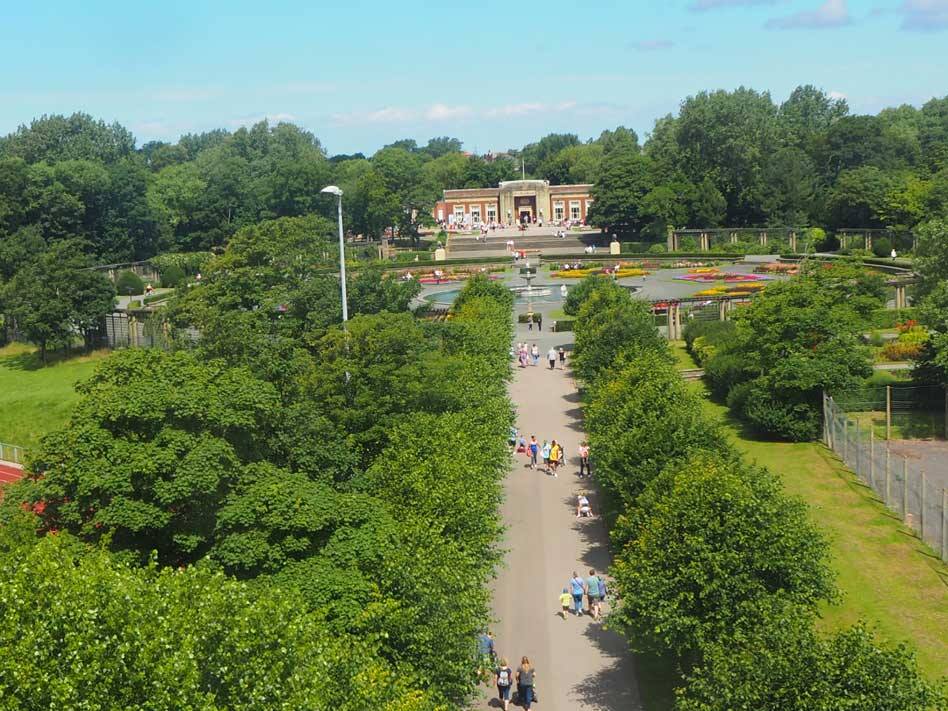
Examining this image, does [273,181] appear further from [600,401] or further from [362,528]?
[362,528]

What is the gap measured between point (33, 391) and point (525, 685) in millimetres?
37169

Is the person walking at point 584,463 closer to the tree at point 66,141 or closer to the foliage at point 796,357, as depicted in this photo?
the foliage at point 796,357

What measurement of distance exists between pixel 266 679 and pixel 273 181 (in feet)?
300

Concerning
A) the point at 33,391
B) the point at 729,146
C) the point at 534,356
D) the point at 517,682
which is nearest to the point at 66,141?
the point at 729,146

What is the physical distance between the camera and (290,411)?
24312mm

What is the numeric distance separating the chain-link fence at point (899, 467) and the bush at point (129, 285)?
57.8 metres

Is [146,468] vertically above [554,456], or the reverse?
[146,468]

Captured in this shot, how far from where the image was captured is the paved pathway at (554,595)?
64.7 feet

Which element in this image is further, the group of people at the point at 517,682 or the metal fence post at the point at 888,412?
the metal fence post at the point at 888,412

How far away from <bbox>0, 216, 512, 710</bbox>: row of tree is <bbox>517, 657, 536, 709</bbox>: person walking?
1377 mm

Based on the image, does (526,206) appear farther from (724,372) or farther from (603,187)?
(724,372)

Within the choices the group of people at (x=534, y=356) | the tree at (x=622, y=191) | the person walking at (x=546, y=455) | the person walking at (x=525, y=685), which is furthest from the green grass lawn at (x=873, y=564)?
the tree at (x=622, y=191)

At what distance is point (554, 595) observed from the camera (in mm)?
23859

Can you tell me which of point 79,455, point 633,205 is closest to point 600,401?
point 79,455
